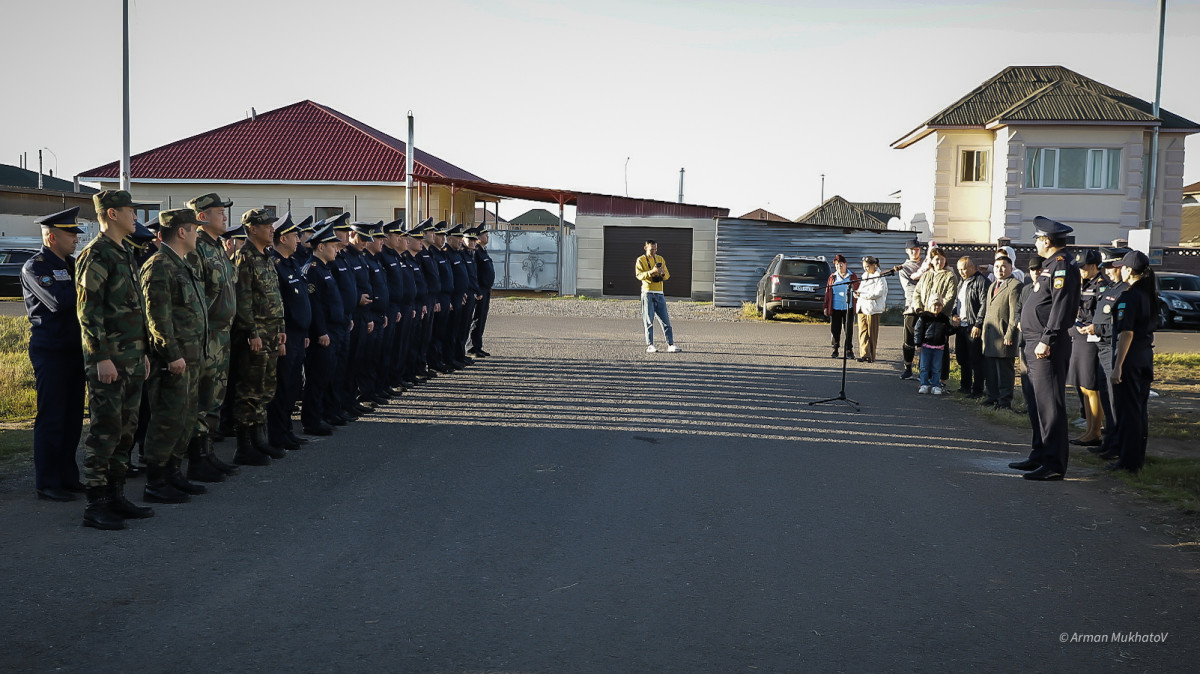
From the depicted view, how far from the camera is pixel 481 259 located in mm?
16297

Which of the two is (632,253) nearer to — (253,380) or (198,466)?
(253,380)

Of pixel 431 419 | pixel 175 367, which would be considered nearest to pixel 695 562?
pixel 175 367

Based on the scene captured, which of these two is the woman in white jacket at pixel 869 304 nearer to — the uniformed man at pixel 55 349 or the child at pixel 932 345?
the child at pixel 932 345

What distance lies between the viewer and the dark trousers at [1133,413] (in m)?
8.25

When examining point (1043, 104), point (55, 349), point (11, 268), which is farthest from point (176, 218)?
point (1043, 104)

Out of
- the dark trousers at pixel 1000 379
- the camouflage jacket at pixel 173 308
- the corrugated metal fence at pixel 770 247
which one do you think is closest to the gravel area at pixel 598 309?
the corrugated metal fence at pixel 770 247

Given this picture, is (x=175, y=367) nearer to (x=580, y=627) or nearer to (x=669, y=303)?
(x=580, y=627)

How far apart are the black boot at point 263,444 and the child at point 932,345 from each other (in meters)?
8.37

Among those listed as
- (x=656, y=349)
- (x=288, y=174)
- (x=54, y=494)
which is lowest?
(x=54, y=494)

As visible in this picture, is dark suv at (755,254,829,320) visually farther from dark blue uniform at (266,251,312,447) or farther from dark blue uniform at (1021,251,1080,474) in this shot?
dark blue uniform at (266,251,312,447)

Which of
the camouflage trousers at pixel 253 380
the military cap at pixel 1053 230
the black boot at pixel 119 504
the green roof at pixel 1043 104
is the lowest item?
the black boot at pixel 119 504

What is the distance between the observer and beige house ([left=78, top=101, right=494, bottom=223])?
38.6m

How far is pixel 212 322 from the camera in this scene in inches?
298

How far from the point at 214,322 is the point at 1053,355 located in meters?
6.56
